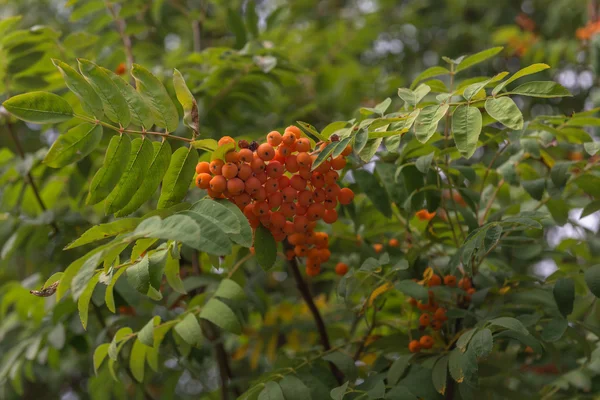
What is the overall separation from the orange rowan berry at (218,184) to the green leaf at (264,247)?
0.56 feet

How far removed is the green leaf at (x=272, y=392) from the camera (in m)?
1.47

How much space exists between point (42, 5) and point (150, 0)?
168cm

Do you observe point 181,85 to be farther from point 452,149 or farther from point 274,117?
point 274,117

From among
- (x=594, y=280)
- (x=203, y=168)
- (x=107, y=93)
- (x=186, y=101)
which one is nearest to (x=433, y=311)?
(x=594, y=280)

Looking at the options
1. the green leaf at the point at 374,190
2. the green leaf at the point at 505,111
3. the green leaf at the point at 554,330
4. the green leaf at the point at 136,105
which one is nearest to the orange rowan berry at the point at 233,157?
the green leaf at the point at 136,105

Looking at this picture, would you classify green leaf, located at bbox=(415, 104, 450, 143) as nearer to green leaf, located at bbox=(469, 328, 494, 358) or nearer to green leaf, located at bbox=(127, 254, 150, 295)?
green leaf, located at bbox=(469, 328, 494, 358)

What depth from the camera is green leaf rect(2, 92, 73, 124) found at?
1.28 metres

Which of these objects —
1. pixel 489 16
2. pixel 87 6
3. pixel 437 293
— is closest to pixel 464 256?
pixel 437 293

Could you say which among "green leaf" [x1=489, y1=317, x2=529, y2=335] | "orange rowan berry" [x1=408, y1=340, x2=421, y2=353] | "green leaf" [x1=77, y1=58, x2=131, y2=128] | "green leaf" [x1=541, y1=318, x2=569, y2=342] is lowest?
"orange rowan berry" [x1=408, y1=340, x2=421, y2=353]

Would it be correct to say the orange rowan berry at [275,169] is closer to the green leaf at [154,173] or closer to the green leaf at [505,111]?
the green leaf at [154,173]

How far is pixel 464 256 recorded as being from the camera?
4.69 feet

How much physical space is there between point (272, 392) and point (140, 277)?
431 millimetres

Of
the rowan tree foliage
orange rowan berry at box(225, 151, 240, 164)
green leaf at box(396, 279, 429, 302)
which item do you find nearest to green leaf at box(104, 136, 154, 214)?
the rowan tree foliage

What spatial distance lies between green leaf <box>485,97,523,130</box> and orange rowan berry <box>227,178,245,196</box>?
1.91 ft
